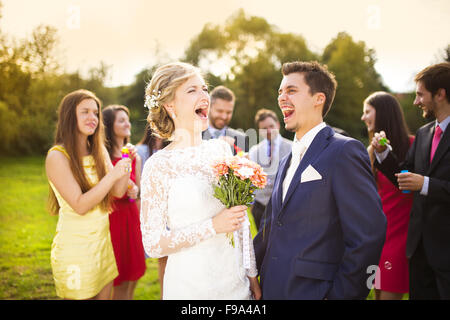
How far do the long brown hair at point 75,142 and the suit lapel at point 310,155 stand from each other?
2416 millimetres

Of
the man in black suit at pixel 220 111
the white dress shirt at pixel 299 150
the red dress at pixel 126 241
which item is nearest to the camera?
the white dress shirt at pixel 299 150

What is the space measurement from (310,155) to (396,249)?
2724 mm

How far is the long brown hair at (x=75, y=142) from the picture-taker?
352cm

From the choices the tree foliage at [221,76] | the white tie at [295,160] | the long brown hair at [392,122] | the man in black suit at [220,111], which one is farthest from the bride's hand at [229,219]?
the tree foliage at [221,76]

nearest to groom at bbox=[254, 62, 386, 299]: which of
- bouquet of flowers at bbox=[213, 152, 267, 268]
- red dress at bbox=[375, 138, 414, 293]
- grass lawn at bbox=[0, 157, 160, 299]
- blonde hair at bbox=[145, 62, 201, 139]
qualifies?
bouquet of flowers at bbox=[213, 152, 267, 268]

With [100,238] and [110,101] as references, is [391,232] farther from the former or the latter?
[110,101]

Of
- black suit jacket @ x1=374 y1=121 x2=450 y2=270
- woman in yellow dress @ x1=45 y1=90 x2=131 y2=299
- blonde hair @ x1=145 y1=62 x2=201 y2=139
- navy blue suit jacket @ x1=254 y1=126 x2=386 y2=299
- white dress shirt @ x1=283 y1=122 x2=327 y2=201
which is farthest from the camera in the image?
woman in yellow dress @ x1=45 y1=90 x2=131 y2=299

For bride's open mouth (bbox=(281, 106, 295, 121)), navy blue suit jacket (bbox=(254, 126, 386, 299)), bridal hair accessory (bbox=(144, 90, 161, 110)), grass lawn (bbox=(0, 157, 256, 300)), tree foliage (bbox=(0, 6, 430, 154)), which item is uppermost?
tree foliage (bbox=(0, 6, 430, 154))

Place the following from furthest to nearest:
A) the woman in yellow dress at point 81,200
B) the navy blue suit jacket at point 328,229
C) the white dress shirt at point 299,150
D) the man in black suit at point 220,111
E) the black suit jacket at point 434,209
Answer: the man in black suit at point 220,111 → the woman in yellow dress at point 81,200 → the black suit jacket at point 434,209 → the white dress shirt at point 299,150 → the navy blue suit jacket at point 328,229

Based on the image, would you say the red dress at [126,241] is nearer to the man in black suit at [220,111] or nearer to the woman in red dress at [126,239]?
the woman in red dress at [126,239]

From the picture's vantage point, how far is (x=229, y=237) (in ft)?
8.34

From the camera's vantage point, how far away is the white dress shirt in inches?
95.5

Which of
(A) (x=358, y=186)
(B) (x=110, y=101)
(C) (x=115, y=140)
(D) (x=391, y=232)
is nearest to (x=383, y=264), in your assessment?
(D) (x=391, y=232)

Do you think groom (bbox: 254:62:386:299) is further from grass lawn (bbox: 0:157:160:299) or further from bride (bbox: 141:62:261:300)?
grass lawn (bbox: 0:157:160:299)
